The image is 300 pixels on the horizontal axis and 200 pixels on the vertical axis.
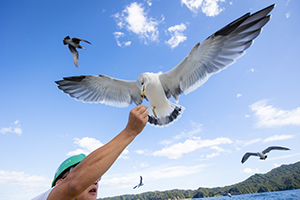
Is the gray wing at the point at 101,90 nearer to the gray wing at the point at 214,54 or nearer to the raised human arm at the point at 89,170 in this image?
the gray wing at the point at 214,54

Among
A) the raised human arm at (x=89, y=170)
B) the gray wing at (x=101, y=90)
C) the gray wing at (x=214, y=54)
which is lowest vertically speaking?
the raised human arm at (x=89, y=170)

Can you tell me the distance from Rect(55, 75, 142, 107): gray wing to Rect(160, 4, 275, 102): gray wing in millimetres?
1057

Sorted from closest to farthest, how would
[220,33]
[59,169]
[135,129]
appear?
[135,129] < [59,169] < [220,33]

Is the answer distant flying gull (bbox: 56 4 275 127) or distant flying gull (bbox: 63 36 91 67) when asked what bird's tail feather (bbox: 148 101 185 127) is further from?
distant flying gull (bbox: 63 36 91 67)

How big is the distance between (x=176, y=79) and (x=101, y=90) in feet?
7.16

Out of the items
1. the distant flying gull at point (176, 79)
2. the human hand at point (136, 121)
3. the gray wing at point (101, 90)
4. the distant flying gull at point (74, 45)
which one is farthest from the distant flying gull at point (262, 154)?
the human hand at point (136, 121)

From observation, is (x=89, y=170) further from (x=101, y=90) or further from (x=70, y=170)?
(x=101, y=90)

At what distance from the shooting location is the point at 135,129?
106cm

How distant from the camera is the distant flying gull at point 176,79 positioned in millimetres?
3286

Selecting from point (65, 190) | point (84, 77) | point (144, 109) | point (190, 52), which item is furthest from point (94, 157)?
point (84, 77)

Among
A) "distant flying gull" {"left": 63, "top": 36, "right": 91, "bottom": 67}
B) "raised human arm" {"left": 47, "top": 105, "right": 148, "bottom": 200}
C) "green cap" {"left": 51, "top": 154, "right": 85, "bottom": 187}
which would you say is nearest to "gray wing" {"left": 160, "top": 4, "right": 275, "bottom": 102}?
"distant flying gull" {"left": 63, "top": 36, "right": 91, "bottom": 67}

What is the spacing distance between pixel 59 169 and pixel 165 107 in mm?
3613

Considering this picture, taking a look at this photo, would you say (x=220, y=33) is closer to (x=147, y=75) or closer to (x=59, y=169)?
(x=147, y=75)

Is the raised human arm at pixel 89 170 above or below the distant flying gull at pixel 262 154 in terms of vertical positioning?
below
